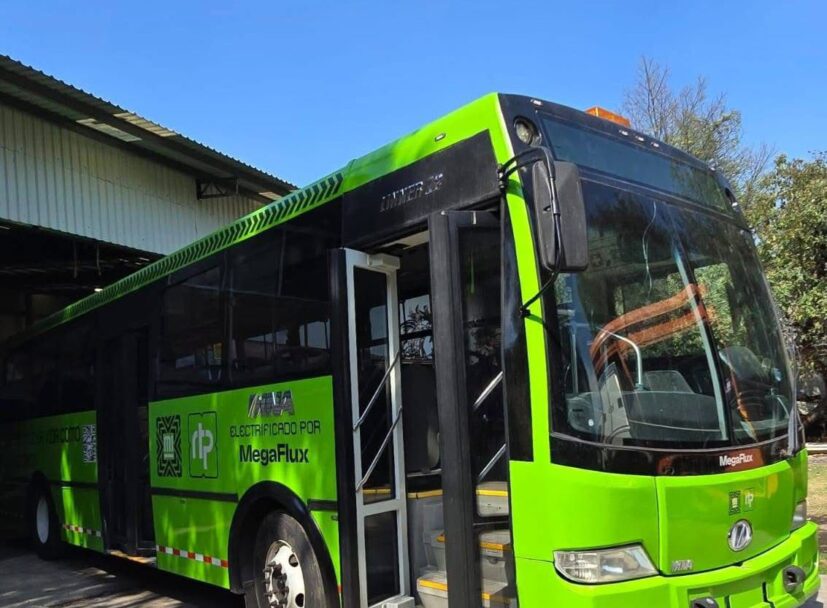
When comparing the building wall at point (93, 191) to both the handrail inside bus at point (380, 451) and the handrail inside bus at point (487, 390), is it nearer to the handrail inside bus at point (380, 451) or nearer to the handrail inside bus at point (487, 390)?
the handrail inside bus at point (380, 451)

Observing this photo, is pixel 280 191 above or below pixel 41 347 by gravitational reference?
above

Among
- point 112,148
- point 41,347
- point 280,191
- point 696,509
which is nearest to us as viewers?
point 696,509

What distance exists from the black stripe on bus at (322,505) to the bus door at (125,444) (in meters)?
3.04

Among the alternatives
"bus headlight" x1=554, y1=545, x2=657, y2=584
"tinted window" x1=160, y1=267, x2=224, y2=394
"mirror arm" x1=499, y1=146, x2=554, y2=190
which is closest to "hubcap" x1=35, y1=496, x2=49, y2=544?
"tinted window" x1=160, y1=267, x2=224, y2=394

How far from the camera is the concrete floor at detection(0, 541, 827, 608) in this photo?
6.73 meters

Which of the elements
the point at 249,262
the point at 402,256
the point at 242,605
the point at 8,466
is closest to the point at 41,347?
the point at 8,466

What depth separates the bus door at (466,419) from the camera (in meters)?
3.42

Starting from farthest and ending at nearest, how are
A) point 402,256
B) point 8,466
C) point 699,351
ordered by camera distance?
point 8,466
point 402,256
point 699,351

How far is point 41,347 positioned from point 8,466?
2278mm

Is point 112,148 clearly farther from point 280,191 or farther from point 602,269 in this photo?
point 602,269

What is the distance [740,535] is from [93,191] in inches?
418

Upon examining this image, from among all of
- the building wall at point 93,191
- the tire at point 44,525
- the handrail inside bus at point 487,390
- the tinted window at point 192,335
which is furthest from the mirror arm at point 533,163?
the building wall at point 93,191

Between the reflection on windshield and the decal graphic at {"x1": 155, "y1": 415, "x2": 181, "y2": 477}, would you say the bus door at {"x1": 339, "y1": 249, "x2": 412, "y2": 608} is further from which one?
the decal graphic at {"x1": 155, "y1": 415, "x2": 181, "y2": 477}

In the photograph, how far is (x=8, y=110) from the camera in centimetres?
987
